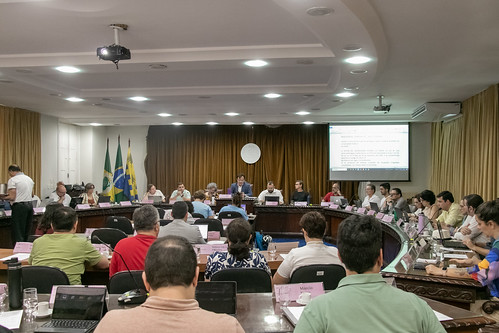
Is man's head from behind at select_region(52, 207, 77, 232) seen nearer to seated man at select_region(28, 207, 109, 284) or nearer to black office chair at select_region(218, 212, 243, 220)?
seated man at select_region(28, 207, 109, 284)

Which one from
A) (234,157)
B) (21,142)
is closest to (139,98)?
(21,142)

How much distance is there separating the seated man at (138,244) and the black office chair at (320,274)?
1153mm

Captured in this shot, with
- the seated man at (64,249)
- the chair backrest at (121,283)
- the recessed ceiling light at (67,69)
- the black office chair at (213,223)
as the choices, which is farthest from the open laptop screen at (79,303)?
the recessed ceiling light at (67,69)

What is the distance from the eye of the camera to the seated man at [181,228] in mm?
4727

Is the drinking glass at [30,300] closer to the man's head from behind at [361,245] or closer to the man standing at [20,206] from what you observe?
the man's head from behind at [361,245]

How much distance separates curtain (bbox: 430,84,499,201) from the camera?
7.17m

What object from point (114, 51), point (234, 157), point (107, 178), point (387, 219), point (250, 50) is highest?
point (250, 50)

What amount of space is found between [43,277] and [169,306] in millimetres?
1895

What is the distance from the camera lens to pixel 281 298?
2.54 m

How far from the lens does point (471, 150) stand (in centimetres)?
830

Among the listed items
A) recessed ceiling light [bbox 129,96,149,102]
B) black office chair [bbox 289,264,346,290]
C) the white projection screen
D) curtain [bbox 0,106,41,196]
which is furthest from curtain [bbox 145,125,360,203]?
black office chair [bbox 289,264,346,290]

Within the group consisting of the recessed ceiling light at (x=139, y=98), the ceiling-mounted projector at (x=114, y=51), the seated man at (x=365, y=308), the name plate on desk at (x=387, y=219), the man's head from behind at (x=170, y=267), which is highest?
the recessed ceiling light at (x=139, y=98)

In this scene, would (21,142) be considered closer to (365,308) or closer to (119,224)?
(119,224)

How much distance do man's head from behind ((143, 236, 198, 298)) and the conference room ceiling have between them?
2.34 meters
